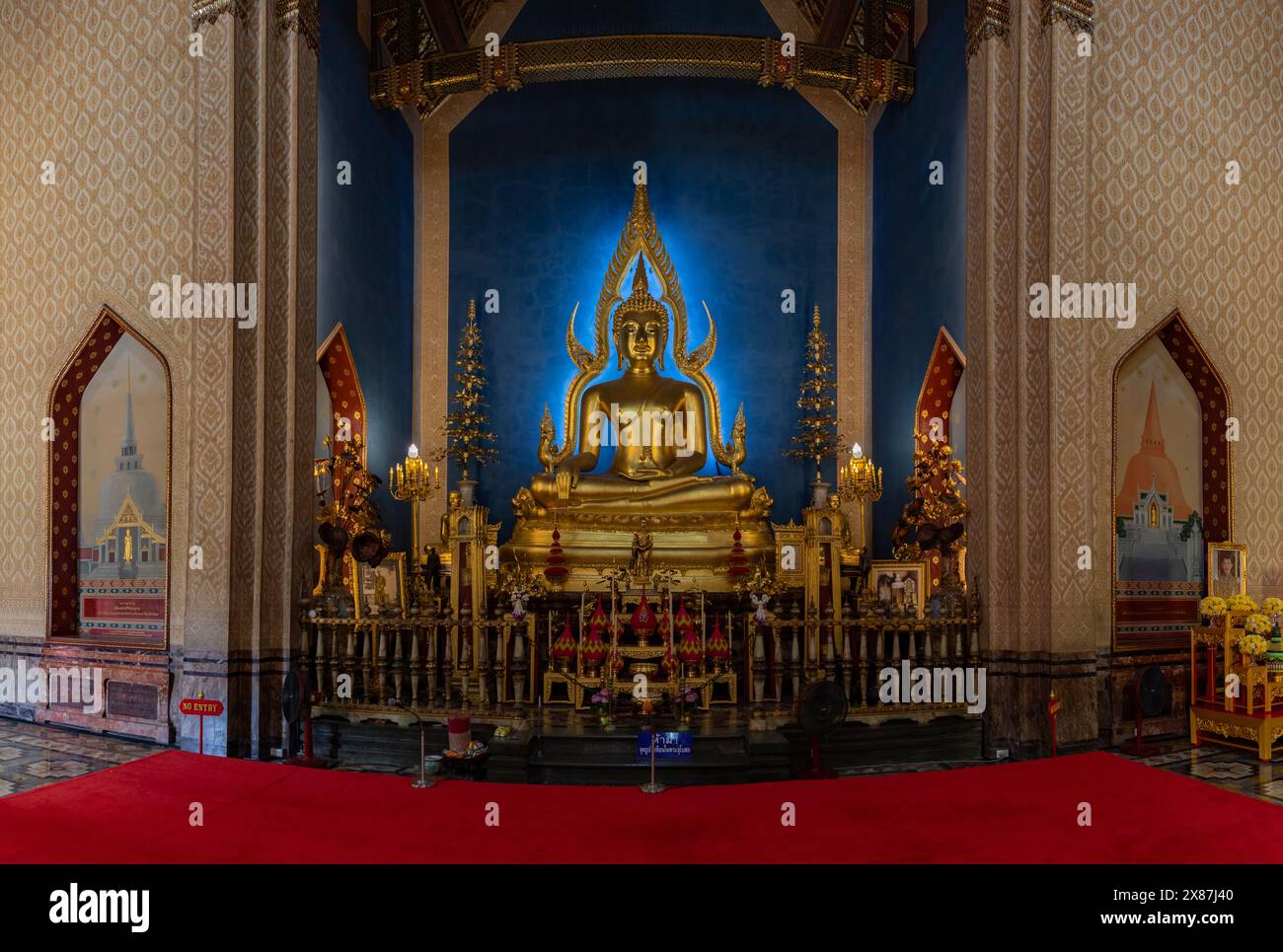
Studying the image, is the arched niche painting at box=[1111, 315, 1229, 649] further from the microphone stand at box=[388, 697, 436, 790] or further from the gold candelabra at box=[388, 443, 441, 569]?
the gold candelabra at box=[388, 443, 441, 569]

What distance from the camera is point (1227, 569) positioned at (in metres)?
6.75

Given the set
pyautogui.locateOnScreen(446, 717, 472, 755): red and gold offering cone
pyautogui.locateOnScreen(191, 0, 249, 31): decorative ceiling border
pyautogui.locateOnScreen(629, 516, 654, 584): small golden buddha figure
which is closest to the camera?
pyautogui.locateOnScreen(446, 717, 472, 755): red and gold offering cone

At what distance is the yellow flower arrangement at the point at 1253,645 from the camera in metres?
5.96

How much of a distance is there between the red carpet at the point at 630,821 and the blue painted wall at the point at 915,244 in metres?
4.37

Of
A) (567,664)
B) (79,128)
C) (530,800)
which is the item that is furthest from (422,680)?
(79,128)

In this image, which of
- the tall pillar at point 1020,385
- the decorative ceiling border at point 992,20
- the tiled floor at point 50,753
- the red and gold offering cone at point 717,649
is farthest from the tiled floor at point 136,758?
the decorative ceiling border at point 992,20

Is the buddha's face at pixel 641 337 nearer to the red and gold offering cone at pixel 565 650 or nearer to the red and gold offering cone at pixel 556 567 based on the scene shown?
the red and gold offering cone at pixel 556 567

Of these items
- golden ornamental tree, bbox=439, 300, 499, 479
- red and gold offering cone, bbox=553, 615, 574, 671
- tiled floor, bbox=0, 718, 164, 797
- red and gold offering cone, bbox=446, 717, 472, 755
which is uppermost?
golden ornamental tree, bbox=439, 300, 499, 479

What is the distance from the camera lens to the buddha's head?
34.9 feet

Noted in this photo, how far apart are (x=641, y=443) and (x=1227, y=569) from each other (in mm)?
5567

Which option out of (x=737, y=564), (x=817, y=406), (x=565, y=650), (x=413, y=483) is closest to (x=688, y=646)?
(x=565, y=650)

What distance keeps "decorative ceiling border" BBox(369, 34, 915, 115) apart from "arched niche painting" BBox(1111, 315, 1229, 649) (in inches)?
170

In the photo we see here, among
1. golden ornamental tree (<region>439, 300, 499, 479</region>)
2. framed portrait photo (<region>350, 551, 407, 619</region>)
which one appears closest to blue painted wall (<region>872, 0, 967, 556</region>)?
golden ornamental tree (<region>439, 300, 499, 479</region>)

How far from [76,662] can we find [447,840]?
5096 mm
